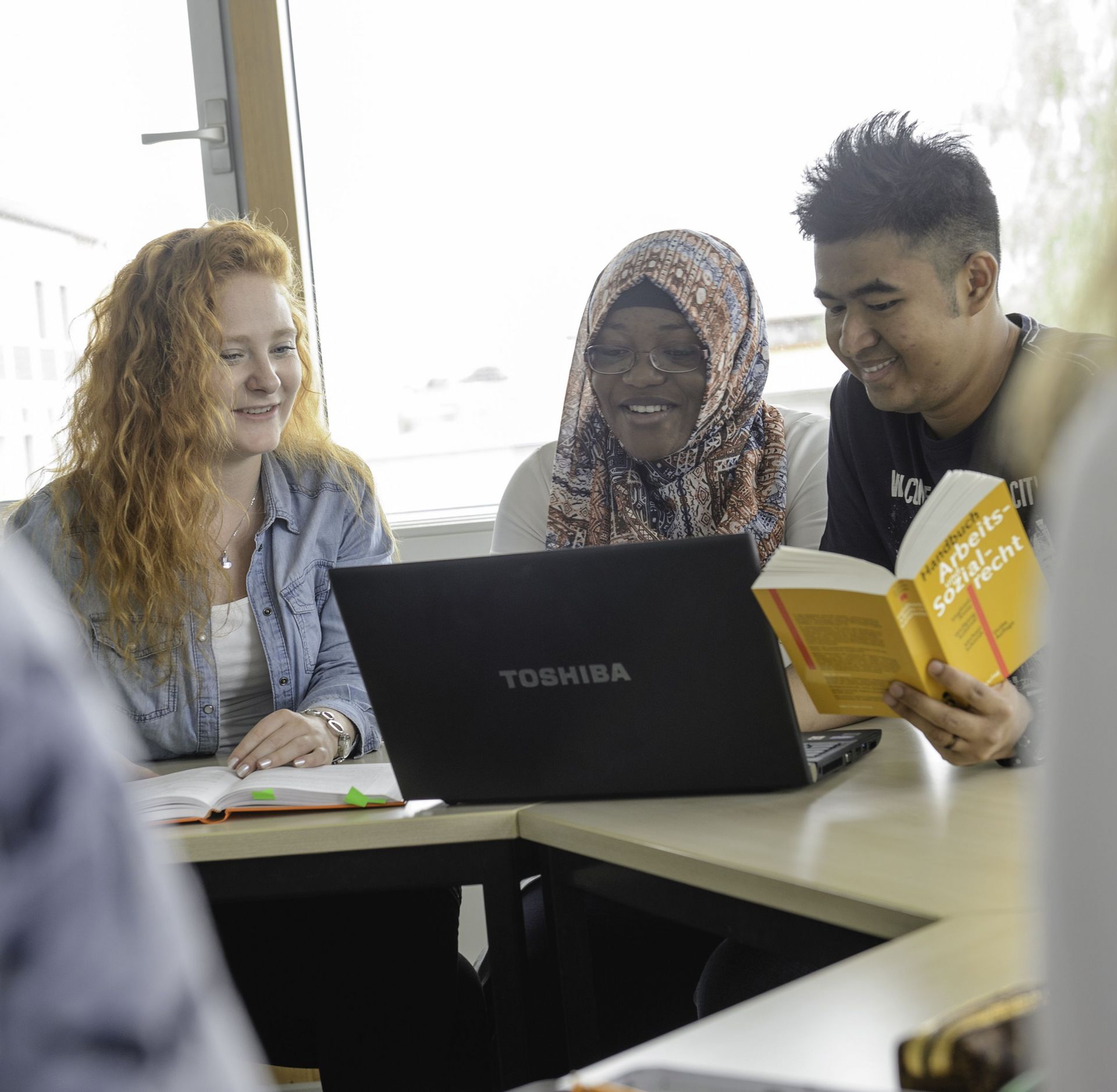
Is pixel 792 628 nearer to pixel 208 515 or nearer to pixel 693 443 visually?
pixel 693 443

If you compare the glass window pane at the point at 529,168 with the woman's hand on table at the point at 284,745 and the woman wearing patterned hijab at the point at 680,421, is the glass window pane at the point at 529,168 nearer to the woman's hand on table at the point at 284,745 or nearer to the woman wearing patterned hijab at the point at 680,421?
the woman wearing patterned hijab at the point at 680,421

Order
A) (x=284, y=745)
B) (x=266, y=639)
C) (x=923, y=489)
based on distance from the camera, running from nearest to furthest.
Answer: (x=284, y=745), (x=923, y=489), (x=266, y=639)

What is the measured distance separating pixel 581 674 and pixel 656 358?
0.94 m

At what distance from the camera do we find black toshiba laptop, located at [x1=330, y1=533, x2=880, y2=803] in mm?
1102

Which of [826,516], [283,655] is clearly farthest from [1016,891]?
[283,655]

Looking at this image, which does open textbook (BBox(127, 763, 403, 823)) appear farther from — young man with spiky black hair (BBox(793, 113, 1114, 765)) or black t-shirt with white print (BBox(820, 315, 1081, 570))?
black t-shirt with white print (BBox(820, 315, 1081, 570))

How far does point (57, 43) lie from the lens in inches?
110

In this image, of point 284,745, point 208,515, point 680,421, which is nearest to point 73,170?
point 208,515

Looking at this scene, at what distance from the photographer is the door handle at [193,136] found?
8.83 feet

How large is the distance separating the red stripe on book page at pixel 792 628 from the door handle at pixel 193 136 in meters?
2.09

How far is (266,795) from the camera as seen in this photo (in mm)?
1302

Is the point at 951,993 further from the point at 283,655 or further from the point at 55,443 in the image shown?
the point at 55,443

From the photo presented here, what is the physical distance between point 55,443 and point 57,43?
1.26 m

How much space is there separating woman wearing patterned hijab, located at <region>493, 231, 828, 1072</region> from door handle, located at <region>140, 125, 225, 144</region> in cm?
113
